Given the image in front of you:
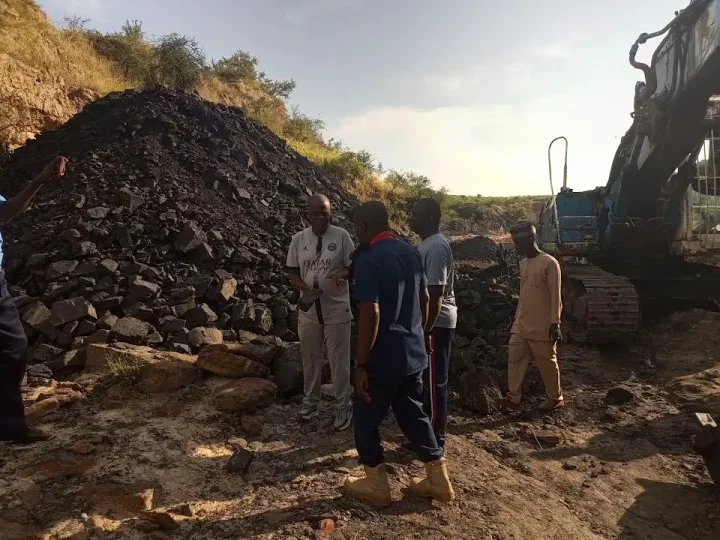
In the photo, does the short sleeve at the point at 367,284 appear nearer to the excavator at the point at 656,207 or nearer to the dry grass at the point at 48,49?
the excavator at the point at 656,207

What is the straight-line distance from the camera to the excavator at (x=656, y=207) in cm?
543

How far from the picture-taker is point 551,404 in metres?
4.48

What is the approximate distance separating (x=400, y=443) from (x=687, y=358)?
4.32 m

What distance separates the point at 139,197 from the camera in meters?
7.25

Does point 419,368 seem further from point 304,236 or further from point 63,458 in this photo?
point 63,458

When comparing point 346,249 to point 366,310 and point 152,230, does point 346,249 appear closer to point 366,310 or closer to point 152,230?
point 366,310

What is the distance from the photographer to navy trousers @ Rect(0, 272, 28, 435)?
3.02 metres

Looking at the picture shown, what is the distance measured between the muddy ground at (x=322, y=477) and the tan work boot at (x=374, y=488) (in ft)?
0.20

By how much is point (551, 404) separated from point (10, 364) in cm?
431

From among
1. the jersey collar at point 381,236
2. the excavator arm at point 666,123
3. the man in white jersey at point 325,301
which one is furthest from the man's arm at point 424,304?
the excavator arm at point 666,123

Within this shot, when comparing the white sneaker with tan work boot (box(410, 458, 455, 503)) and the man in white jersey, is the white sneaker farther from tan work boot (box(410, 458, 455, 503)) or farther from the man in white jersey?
tan work boot (box(410, 458, 455, 503))

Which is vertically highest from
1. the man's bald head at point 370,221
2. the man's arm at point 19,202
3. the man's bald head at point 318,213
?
the man's arm at point 19,202

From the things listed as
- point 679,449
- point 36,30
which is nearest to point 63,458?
point 679,449

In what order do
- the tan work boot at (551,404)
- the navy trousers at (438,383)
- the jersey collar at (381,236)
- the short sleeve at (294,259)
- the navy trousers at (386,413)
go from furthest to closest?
the tan work boot at (551,404)
the short sleeve at (294,259)
the navy trousers at (438,383)
the jersey collar at (381,236)
the navy trousers at (386,413)
